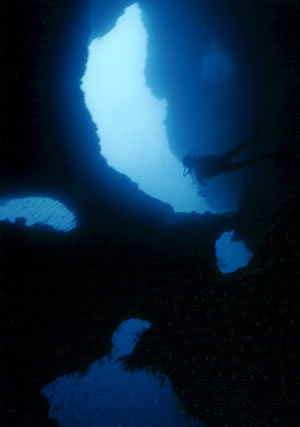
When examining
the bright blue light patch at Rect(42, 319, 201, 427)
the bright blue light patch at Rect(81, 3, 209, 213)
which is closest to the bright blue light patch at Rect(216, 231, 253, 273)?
the bright blue light patch at Rect(81, 3, 209, 213)

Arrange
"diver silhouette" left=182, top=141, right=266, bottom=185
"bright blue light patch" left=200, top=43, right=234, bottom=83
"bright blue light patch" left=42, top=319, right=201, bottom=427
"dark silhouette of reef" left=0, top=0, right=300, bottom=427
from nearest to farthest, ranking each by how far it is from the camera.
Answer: "dark silhouette of reef" left=0, top=0, right=300, bottom=427 → "bright blue light patch" left=42, top=319, right=201, bottom=427 → "diver silhouette" left=182, top=141, right=266, bottom=185 → "bright blue light patch" left=200, top=43, right=234, bottom=83

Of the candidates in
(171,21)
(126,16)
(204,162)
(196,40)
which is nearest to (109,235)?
(204,162)

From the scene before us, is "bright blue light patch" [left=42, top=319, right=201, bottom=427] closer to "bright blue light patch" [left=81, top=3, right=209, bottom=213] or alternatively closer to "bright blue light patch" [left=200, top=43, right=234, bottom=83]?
"bright blue light patch" [left=81, top=3, right=209, bottom=213]

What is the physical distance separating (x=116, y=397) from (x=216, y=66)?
6.10 m

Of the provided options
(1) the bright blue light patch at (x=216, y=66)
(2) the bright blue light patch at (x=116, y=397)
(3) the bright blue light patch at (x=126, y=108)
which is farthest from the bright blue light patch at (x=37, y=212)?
(1) the bright blue light patch at (x=216, y=66)

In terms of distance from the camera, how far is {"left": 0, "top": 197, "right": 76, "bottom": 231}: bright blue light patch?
3.54 m

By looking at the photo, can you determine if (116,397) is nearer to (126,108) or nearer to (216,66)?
(126,108)

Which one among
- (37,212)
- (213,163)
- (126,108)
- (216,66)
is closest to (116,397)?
(37,212)

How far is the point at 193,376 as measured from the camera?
11.4 ft

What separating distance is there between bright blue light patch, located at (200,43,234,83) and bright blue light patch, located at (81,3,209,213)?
1533mm

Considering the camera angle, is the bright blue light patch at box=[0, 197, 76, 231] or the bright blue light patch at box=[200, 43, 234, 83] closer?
the bright blue light patch at box=[0, 197, 76, 231]

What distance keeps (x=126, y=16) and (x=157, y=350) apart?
514 centimetres

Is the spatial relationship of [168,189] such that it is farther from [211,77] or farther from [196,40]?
[196,40]

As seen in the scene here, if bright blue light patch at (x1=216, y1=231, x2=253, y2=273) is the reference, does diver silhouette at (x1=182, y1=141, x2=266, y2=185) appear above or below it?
above
